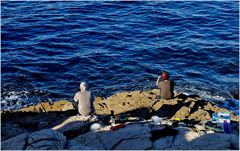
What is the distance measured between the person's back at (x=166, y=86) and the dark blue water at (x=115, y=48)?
4278mm

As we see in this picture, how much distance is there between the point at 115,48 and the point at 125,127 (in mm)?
12897

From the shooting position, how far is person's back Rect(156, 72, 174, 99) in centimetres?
1529

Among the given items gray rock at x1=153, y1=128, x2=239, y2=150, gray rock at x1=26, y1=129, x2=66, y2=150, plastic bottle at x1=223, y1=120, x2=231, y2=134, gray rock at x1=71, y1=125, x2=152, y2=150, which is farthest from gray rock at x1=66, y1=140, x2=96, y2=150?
plastic bottle at x1=223, y1=120, x2=231, y2=134

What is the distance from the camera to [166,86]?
15.4 m

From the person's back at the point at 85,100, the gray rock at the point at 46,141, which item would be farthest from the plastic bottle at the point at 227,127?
the gray rock at the point at 46,141

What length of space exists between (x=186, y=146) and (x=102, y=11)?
21.8 meters

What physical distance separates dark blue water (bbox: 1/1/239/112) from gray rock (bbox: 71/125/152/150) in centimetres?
799

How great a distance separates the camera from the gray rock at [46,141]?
9.76 meters

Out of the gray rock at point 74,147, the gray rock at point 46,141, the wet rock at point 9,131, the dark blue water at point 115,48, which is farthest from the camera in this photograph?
the dark blue water at point 115,48

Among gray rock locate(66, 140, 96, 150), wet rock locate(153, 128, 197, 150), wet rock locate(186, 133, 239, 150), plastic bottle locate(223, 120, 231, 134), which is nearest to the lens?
gray rock locate(66, 140, 96, 150)

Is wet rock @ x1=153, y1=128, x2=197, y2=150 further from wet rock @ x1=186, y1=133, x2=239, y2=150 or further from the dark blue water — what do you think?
the dark blue water

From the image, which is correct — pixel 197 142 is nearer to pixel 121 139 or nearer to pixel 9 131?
pixel 121 139

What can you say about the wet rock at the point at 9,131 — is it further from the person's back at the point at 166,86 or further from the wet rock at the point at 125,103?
the person's back at the point at 166,86

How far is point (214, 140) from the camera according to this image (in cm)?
1042
